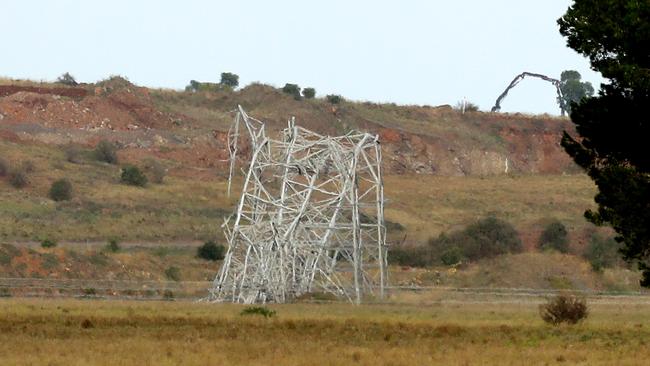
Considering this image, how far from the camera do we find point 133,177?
108 metres

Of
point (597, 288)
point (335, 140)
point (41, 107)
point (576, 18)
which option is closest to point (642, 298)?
point (597, 288)

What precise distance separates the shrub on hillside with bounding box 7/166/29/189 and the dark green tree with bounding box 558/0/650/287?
65988mm

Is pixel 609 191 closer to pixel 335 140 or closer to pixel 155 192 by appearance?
pixel 335 140

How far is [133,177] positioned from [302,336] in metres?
69.6

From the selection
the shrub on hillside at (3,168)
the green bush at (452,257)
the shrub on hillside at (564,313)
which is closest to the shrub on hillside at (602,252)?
the green bush at (452,257)

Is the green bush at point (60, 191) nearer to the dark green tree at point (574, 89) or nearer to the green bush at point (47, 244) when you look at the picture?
the green bush at point (47, 244)

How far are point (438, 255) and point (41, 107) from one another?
4535 centimetres

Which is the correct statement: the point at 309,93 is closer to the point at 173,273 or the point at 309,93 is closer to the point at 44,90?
the point at 44,90

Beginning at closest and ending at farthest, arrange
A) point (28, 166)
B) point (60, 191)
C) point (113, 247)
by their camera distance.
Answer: point (113, 247)
point (60, 191)
point (28, 166)

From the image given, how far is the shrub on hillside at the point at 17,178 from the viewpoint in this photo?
105 meters

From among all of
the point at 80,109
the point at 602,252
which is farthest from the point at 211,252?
the point at 80,109

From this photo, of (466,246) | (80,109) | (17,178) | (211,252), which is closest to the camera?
(211,252)

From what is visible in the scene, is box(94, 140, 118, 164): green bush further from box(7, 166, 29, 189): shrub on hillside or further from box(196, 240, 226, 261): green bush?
box(196, 240, 226, 261): green bush

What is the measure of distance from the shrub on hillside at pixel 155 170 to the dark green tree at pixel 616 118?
69445 millimetres
